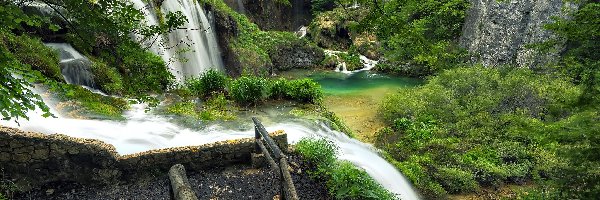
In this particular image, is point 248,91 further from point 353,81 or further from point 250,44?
point 353,81

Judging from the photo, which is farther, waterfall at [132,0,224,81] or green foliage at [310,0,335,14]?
green foliage at [310,0,335,14]

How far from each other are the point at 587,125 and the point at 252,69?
777 inches

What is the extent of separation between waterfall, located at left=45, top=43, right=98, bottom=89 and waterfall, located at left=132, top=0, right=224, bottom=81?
4.53 metres

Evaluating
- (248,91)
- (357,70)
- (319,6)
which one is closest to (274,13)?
(319,6)

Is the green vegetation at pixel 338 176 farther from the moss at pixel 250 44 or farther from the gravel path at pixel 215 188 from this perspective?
the moss at pixel 250 44

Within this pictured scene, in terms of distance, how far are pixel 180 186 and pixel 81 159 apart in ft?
19.3

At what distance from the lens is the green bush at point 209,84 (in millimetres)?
13609

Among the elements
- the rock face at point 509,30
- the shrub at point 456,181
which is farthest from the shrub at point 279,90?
the rock face at point 509,30

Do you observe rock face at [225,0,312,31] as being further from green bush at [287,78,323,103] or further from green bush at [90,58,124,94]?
green bush at [90,58,124,94]

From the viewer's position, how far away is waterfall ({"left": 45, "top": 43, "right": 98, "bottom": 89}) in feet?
39.2

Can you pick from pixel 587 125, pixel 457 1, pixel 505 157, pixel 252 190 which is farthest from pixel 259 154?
pixel 457 1

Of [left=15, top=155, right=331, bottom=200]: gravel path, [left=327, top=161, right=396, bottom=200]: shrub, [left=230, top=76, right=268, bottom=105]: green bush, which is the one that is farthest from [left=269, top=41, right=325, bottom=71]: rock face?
[left=327, top=161, right=396, bottom=200]: shrub

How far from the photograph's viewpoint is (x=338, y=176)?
25.8 ft

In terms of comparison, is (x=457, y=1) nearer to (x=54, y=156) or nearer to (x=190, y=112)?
(x=190, y=112)
